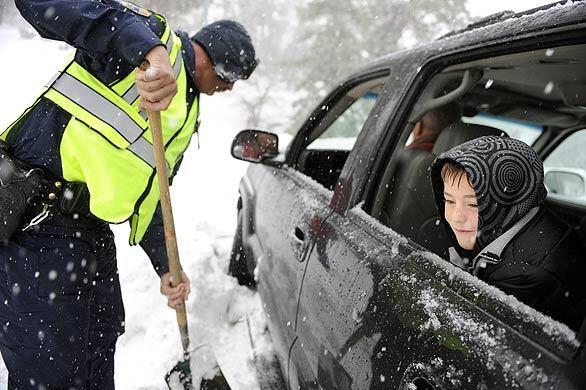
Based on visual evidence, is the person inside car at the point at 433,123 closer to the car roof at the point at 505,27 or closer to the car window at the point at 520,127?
the car window at the point at 520,127

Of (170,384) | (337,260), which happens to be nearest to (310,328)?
(337,260)

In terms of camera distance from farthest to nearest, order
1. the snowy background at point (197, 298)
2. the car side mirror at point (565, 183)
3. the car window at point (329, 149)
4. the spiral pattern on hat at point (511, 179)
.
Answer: the car side mirror at point (565, 183)
the snowy background at point (197, 298)
the car window at point (329, 149)
the spiral pattern on hat at point (511, 179)

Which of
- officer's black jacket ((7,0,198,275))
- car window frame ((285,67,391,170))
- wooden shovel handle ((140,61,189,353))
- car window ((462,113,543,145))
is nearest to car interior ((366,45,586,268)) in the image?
car window frame ((285,67,391,170))

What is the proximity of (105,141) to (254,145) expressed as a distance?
1.38 metres

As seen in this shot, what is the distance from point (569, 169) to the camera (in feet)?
10.6

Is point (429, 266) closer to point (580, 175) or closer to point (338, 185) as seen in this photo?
point (338, 185)

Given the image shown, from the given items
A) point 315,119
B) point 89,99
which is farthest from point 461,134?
point 89,99

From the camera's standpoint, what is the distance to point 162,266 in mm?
2268

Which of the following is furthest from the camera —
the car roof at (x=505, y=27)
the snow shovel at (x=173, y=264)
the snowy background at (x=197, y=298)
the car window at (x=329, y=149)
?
A: the snowy background at (x=197, y=298)

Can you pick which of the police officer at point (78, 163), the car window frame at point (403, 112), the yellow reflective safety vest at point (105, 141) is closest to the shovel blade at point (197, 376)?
the police officer at point (78, 163)

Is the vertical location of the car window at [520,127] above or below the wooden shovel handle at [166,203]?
above

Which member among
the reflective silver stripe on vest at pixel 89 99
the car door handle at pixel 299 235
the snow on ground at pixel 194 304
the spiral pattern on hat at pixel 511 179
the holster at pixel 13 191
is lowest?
the snow on ground at pixel 194 304

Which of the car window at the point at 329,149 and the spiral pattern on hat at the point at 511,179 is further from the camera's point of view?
the car window at the point at 329,149

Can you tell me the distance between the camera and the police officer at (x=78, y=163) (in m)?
→ 1.45
